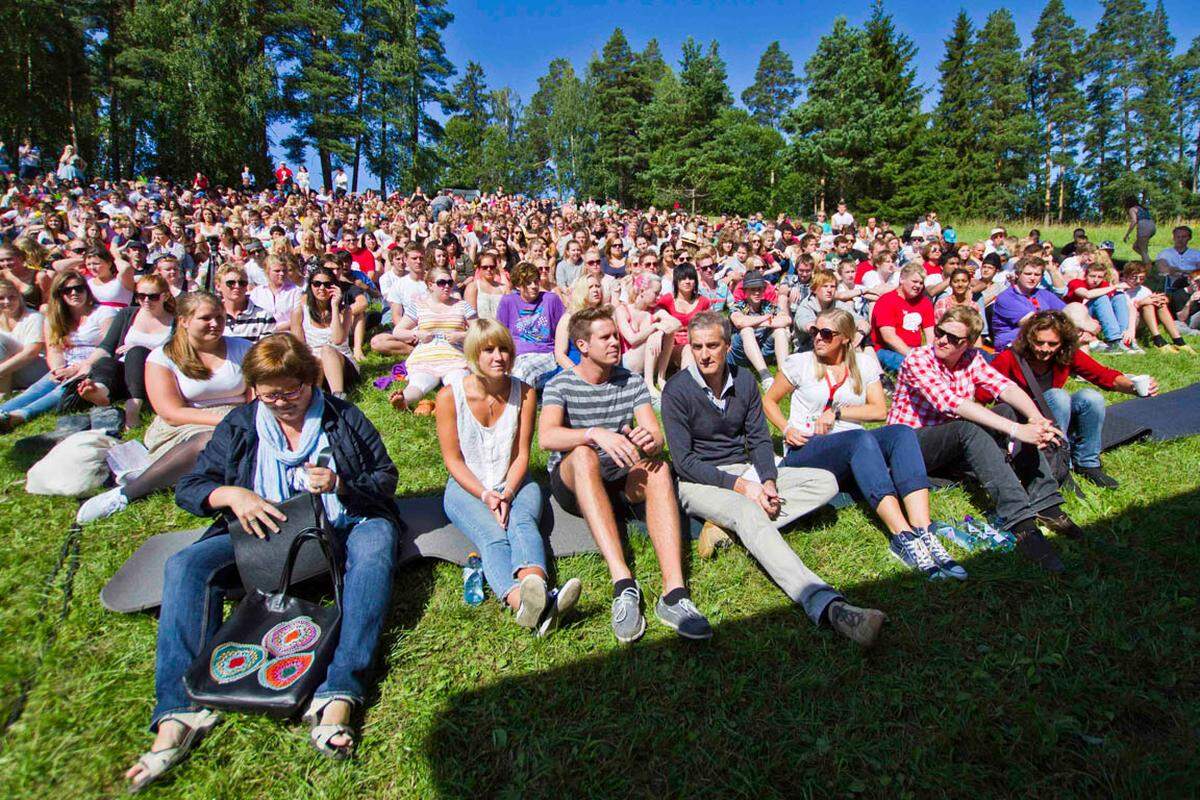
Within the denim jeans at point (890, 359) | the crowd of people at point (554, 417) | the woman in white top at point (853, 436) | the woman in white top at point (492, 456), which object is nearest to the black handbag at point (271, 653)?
the crowd of people at point (554, 417)

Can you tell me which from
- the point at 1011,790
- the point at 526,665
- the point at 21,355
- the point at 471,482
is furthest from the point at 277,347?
the point at 21,355

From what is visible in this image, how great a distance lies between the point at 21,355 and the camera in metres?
5.47

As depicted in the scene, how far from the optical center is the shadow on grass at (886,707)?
7.03 ft

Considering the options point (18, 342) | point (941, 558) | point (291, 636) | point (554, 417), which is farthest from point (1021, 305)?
point (18, 342)

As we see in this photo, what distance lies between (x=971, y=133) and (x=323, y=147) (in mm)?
40748

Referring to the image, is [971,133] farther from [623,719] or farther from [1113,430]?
[623,719]

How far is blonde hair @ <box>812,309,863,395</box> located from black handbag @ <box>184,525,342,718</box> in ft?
10.7

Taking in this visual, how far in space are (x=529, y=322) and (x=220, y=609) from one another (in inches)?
162

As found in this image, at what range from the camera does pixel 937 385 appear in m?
3.84

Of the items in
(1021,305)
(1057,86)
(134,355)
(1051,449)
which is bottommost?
(1051,449)

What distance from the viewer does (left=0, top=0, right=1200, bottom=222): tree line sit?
31188 millimetres

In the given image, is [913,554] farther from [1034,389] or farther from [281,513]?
[281,513]

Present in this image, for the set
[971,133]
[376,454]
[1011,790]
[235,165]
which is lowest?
[1011,790]

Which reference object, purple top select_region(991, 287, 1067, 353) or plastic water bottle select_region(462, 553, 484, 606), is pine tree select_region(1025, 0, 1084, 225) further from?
A: plastic water bottle select_region(462, 553, 484, 606)
